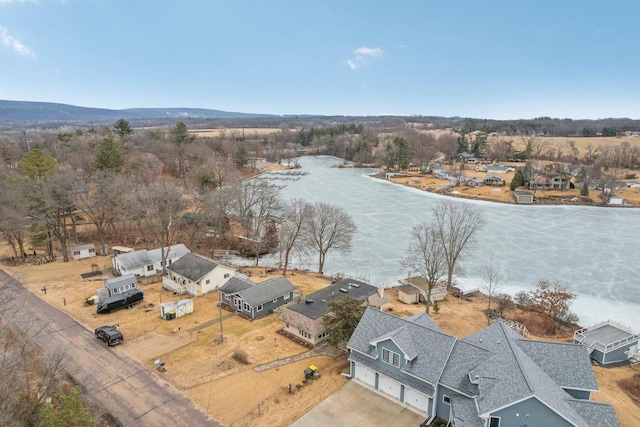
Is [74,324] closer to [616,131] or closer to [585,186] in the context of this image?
[585,186]

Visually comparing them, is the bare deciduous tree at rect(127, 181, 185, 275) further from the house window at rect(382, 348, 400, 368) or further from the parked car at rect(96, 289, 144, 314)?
the house window at rect(382, 348, 400, 368)

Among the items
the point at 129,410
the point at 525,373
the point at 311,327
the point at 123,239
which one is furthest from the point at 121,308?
the point at 525,373

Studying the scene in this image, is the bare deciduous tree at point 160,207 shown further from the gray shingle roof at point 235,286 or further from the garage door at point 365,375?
the garage door at point 365,375

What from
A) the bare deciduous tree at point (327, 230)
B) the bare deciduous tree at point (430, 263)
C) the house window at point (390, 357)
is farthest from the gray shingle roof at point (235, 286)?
the bare deciduous tree at point (430, 263)

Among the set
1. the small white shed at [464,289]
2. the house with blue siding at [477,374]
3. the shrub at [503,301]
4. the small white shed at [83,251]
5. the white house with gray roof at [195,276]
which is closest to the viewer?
the house with blue siding at [477,374]

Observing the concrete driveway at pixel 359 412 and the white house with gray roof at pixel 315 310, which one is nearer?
the concrete driveway at pixel 359 412

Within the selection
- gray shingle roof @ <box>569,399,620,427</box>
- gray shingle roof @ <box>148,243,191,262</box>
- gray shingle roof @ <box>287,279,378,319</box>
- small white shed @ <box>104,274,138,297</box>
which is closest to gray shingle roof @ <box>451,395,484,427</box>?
gray shingle roof @ <box>569,399,620,427</box>

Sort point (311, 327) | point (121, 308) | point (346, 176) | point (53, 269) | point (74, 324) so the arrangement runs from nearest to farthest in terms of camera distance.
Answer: point (311, 327)
point (74, 324)
point (121, 308)
point (53, 269)
point (346, 176)

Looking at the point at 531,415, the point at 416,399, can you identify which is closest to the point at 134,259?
the point at 416,399
